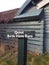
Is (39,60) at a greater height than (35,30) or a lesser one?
lesser

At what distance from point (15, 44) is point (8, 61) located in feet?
10.2

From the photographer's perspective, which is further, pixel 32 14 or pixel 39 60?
pixel 32 14

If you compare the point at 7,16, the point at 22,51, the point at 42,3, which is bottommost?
the point at 22,51

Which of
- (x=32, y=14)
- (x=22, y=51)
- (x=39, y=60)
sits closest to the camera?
(x=22, y=51)

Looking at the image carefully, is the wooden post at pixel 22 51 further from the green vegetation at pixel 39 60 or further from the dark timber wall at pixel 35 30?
the dark timber wall at pixel 35 30

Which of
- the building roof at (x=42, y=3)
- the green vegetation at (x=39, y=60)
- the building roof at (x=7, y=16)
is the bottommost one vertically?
the green vegetation at (x=39, y=60)

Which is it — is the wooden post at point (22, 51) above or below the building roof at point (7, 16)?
below

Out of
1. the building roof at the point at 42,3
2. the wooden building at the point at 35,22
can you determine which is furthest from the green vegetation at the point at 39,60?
the building roof at the point at 42,3

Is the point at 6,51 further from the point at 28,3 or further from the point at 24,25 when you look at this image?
the point at 28,3

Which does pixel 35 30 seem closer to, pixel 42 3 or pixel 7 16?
pixel 42 3

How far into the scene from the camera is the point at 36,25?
46.7 ft

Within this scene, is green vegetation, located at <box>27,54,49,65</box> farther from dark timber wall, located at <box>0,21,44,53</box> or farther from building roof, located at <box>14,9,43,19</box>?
building roof, located at <box>14,9,43,19</box>

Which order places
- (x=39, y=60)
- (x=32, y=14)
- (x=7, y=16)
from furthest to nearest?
(x=7, y=16), (x=32, y=14), (x=39, y=60)

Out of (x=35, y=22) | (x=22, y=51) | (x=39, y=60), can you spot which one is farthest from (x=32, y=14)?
(x=22, y=51)
